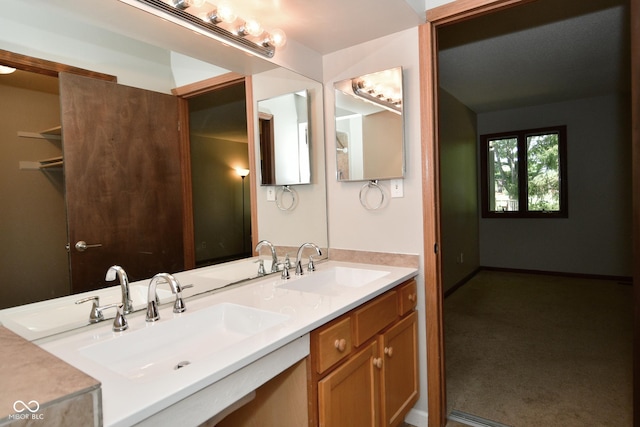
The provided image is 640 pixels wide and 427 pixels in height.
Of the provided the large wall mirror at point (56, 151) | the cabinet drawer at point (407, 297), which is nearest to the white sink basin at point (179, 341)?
the large wall mirror at point (56, 151)

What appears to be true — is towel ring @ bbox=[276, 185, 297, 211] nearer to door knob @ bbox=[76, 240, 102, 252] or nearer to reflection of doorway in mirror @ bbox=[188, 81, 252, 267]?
reflection of doorway in mirror @ bbox=[188, 81, 252, 267]

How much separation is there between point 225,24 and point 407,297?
1.54 metres

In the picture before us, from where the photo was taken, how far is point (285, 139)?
2.14m

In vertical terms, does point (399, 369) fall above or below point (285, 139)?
below

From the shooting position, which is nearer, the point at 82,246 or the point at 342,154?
the point at 82,246

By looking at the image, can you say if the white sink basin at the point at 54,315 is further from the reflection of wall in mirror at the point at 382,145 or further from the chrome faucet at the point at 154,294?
the reflection of wall in mirror at the point at 382,145

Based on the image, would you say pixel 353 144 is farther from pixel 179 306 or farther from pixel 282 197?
pixel 179 306

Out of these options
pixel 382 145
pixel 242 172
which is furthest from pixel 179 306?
pixel 382 145

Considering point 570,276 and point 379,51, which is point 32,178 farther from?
point 570,276

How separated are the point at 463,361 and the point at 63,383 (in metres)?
2.73

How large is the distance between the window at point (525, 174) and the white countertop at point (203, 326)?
14.8 ft

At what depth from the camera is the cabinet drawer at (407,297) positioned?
1796 millimetres

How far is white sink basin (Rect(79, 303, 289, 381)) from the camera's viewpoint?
1.07 m

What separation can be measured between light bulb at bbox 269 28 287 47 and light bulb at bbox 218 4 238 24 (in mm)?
247
